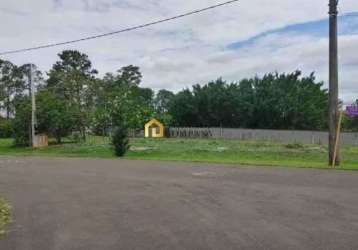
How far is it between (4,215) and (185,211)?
330 centimetres

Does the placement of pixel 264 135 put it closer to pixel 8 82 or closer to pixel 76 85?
pixel 76 85

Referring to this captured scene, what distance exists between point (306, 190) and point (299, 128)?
56105 mm

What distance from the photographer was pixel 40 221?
841 cm

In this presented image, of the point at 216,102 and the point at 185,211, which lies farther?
the point at 216,102

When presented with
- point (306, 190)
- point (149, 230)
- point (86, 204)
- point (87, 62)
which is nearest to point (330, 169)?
point (306, 190)

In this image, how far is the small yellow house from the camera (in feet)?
202

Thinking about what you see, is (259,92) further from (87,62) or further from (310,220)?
(310,220)

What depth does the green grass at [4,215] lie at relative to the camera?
26.3ft

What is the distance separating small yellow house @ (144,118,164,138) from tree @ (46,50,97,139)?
808 cm

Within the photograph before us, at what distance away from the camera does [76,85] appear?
192 feet

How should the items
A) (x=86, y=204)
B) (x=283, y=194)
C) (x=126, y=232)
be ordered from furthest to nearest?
(x=283, y=194)
(x=86, y=204)
(x=126, y=232)

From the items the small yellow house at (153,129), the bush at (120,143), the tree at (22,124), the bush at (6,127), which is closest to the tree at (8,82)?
the bush at (6,127)

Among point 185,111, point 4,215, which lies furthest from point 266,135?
point 4,215

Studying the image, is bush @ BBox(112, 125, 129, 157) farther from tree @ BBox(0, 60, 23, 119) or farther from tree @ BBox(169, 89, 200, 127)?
tree @ BBox(0, 60, 23, 119)
